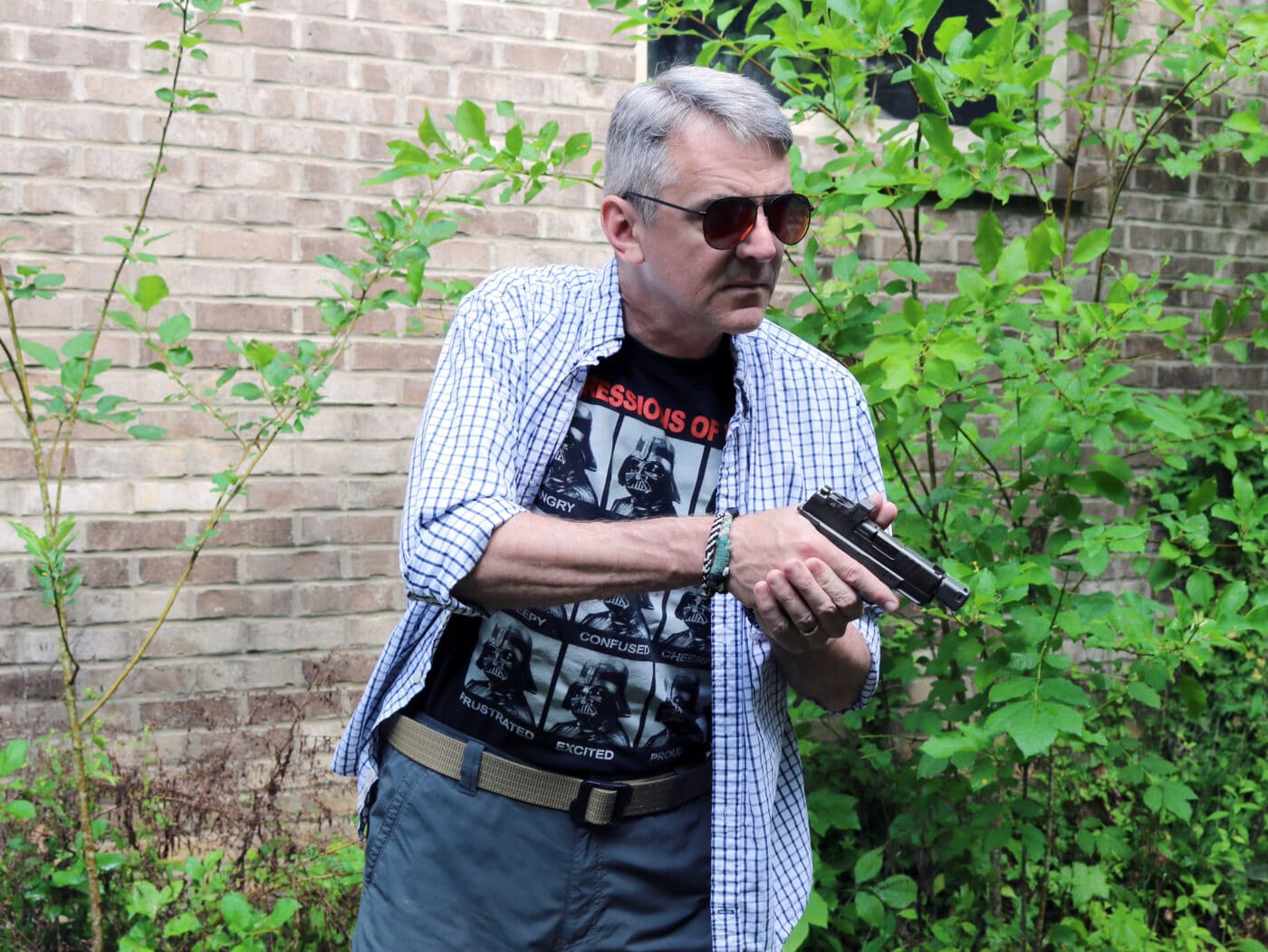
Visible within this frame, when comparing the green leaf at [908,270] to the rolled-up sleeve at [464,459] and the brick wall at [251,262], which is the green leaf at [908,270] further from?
the brick wall at [251,262]

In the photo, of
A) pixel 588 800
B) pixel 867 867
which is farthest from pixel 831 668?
pixel 867 867

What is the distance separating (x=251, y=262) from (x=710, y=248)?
2.28 m

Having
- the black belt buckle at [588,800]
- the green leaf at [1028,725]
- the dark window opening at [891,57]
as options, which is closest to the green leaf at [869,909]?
the green leaf at [1028,725]

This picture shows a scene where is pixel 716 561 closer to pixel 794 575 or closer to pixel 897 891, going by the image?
pixel 794 575

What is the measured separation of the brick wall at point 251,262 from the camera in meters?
3.53

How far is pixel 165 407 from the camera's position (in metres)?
3.65

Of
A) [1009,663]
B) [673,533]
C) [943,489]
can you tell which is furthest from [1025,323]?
[673,533]

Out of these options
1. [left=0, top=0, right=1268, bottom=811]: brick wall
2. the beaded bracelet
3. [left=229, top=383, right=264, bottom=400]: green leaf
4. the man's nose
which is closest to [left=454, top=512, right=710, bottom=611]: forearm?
the beaded bracelet

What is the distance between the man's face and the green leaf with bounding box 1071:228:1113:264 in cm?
104

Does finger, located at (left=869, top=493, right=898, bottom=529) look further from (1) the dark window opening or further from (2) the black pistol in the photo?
(1) the dark window opening

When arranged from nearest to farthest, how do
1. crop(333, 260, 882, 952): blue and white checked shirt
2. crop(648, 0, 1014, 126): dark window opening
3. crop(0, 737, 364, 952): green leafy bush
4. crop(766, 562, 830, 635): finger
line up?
crop(766, 562, 830, 635): finger
crop(333, 260, 882, 952): blue and white checked shirt
crop(0, 737, 364, 952): green leafy bush
crop(648, 0, 1014, 126): dark window opening

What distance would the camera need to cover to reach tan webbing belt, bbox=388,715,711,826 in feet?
6.05

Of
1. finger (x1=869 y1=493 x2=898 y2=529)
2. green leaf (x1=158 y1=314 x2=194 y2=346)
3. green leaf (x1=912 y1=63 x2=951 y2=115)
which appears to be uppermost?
green leaf (x1=912 y1=63 x2=951 y2=115)

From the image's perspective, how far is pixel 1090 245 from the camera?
2.69m
